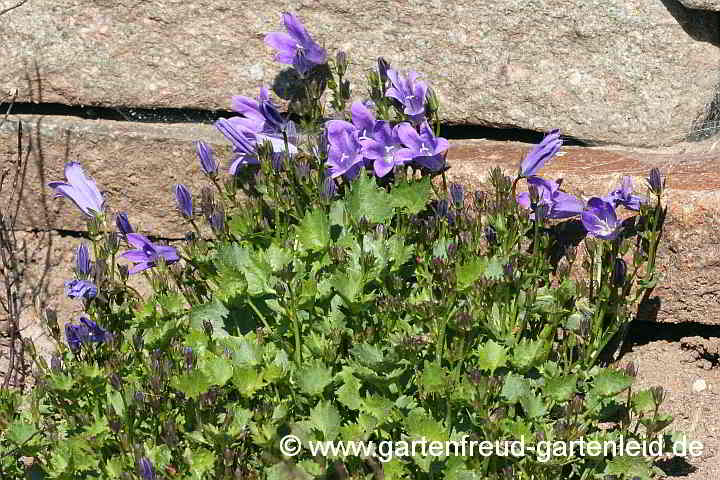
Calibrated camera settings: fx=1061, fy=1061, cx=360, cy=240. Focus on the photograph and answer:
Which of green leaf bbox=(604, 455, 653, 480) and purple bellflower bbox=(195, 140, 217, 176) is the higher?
purple bellflower bbox=(195, 140, 217, 176)

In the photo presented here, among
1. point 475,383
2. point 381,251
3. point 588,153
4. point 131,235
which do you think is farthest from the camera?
point 588,153

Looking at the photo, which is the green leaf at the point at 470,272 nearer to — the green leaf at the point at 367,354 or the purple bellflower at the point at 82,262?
the green leaf at the point at 367,354

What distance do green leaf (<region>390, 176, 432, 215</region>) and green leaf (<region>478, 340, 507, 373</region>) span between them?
24.0 inches

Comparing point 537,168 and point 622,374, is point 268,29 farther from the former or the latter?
point 622,374

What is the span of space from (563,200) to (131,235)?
1477 mm

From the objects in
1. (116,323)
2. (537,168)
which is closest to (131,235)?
(116,323)

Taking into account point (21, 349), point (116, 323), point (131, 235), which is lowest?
point (21, 349)

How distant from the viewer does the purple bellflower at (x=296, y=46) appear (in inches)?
Result: 152

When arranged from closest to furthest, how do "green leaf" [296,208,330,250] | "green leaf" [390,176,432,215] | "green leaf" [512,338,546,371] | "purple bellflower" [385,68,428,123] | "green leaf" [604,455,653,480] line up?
1. "green leaf" [604,455,653,480]
2. "green leaf" [512,338,546,371]
3. "green leaf" [296,208,330,250]
4. "green leaf" [390,176,432,215]
5. "purple bellflower" [385,68,428,123]

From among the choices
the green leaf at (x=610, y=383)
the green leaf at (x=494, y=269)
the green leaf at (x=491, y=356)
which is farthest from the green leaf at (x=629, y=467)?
the green leaf at (x=494, y=269)

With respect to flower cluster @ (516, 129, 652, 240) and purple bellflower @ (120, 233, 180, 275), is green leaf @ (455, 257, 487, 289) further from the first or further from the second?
purple bellflower @ (120, 233, 180, 275)

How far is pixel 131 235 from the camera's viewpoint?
363 cm

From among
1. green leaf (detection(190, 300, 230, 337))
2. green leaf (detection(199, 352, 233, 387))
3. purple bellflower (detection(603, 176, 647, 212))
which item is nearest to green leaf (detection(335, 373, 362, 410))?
green leaf (detection(199, 352, 233, 387))

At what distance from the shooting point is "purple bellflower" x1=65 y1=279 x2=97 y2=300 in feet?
11.2
